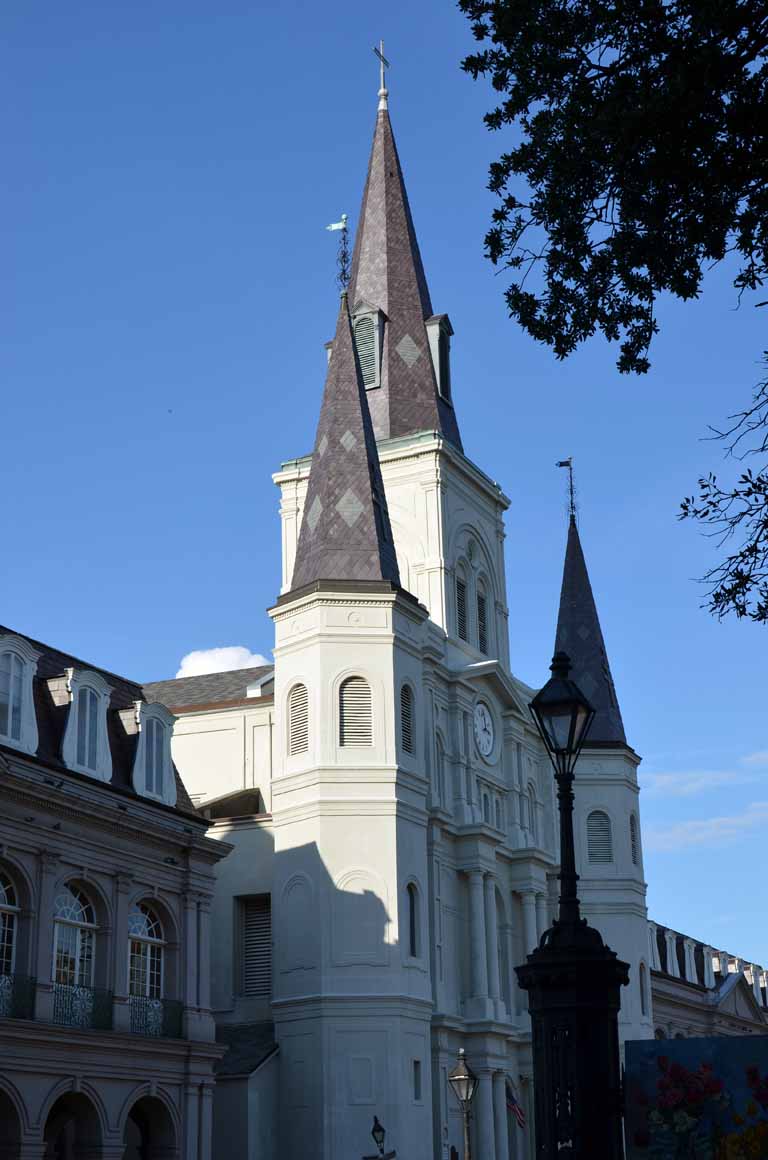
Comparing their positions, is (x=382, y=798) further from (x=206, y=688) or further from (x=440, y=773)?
(x=206, y=688)

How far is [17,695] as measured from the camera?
31.8 meters

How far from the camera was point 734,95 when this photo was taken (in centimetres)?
1246

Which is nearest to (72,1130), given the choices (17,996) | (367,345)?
(17,996)

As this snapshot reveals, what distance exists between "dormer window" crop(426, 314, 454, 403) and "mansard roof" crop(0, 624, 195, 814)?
71.4 feet

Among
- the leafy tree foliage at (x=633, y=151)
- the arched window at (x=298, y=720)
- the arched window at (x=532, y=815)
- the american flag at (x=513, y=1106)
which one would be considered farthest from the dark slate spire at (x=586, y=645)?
the leafy tree foliage at (x=633, y=151)

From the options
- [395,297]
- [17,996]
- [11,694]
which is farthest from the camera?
[395,297]

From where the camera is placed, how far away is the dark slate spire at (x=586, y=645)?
62094mm

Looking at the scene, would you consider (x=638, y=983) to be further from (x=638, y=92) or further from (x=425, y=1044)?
(x=638, y=92)

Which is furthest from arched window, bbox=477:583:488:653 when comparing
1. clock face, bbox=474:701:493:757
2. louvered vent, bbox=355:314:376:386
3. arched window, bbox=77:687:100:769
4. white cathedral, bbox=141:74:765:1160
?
arched window, bbox=77:687:100:769

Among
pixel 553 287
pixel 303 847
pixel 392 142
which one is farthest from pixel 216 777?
pixel 553 287

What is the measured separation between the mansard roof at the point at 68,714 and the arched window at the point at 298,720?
218 inches

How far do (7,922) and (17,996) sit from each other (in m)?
1.41

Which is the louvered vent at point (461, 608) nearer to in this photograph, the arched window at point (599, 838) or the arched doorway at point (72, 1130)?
the arched window at point (599, 838)

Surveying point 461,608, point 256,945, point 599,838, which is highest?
point 461,608
